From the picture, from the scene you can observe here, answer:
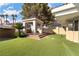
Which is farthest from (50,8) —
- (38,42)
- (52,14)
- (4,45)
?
(4,45)

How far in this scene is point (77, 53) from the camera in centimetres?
1207

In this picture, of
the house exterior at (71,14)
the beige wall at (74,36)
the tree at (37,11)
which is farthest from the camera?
the beige wall at (74,36)

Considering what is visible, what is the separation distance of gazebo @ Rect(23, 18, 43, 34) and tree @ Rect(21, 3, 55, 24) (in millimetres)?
236

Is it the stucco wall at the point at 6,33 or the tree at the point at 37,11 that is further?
the tree at the point at 37,11

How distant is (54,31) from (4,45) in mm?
4093

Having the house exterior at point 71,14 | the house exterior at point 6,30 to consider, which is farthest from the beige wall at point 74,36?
the house exterior at point 6,30

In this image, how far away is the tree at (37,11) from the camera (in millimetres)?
13484

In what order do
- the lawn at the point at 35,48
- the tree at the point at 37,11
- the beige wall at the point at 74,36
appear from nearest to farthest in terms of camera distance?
1. the lawn at the point at 35,48
2. the tree at the point at 37,11
3. the beige wall at the point at 74,36

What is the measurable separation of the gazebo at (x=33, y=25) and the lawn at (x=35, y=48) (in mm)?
559

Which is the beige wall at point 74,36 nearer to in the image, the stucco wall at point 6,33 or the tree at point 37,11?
the tree at point 37,11

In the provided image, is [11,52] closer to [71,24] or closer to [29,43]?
[29,43]

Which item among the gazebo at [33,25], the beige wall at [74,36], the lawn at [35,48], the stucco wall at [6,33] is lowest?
the lawn at [35,48]

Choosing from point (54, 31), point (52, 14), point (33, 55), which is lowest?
point (33, 55)

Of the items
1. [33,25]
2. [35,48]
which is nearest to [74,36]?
[33,25]
